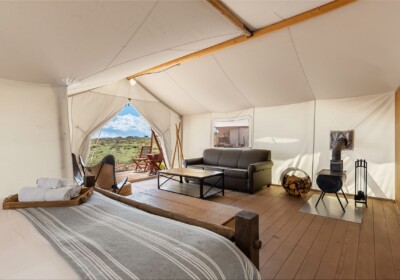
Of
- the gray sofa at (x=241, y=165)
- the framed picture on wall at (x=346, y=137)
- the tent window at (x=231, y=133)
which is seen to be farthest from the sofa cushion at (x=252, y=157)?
the framed picture on wall at (x=346, y=137)

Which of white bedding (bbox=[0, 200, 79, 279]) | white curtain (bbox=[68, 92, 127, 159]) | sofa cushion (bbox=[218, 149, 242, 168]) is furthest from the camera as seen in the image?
sofa cushion (bbox=[218, 149, 242, 168])

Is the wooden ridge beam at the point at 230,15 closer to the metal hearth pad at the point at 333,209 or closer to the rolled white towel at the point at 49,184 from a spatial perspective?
the rolled white towel at the point at 49,184

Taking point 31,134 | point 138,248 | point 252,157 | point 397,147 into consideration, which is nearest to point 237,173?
point 252,157

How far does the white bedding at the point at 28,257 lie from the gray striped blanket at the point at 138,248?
0.08ft

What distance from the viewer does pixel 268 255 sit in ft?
6.38

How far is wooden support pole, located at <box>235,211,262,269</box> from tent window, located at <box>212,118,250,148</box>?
15.0 ft

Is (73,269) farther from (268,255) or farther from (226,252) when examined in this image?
(268,255)

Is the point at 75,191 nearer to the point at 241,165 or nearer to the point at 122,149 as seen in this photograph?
the point at 241,165

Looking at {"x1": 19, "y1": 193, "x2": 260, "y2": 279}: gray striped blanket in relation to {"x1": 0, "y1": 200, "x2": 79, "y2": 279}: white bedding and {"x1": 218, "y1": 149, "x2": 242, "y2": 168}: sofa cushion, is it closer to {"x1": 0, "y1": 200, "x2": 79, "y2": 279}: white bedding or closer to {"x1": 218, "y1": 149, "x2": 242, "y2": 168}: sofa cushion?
{"x1": 0, "y1": 200, "x2": 79, "y2": 279}: white bedding

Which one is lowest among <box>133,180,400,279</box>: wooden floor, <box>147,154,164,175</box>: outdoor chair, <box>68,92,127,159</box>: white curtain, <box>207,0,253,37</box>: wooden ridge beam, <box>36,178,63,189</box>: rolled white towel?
<box>133,180,400,279</box>: wooden floor

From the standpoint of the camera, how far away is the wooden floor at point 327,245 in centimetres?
171

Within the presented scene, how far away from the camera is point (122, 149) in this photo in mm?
6641

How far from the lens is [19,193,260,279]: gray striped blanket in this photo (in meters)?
0.65

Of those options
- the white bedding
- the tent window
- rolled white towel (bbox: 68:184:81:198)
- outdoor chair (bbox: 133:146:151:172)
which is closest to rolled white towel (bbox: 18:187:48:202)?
rolled white towel (bbox: 68:184:81:198)
